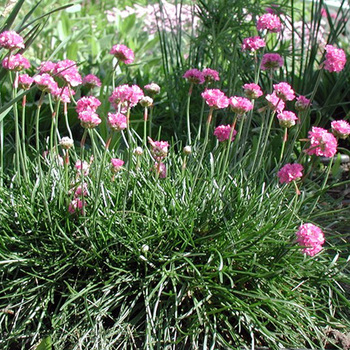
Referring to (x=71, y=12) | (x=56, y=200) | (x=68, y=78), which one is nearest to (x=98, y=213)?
(x=56, y=200)

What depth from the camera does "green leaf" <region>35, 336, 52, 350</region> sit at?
70.6 inches

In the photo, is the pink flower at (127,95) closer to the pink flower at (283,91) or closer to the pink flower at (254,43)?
the pink flower at (283,91)

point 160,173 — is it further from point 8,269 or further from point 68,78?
point 8,269

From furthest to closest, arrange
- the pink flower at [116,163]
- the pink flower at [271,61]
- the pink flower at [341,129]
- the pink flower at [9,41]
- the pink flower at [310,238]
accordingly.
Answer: the pink flower at [271,61] < the pink flower at [116,163] < the pink flower at [341,129] < the pink flower at [9,41] < the pink flower at [310,238]

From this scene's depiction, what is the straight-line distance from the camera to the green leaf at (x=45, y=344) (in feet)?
5.89

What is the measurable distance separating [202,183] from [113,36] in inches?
129

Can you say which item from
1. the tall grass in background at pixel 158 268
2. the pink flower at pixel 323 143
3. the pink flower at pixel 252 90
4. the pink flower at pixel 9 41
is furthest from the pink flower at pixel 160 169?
the pink flower at pixel 9 41

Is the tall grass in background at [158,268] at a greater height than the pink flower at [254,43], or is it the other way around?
the pink flower at [254,43]

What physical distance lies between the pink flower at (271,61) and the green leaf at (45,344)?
4.52ft

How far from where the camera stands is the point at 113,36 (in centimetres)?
517

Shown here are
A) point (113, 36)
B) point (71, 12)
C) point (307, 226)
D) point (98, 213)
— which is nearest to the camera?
point (307, 226)

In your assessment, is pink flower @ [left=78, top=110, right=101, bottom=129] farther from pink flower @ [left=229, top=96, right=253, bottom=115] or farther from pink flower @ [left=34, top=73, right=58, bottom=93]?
pink flower @ [left=229, top=96, right=253, bottom=115]

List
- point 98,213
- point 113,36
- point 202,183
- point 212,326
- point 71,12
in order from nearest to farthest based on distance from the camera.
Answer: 1. point 212,326
2. point 98,213
3. point 202,183
4. point 113,36
5. point 71,12

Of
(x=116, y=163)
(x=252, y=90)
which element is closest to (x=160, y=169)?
(x=116, y=163)
